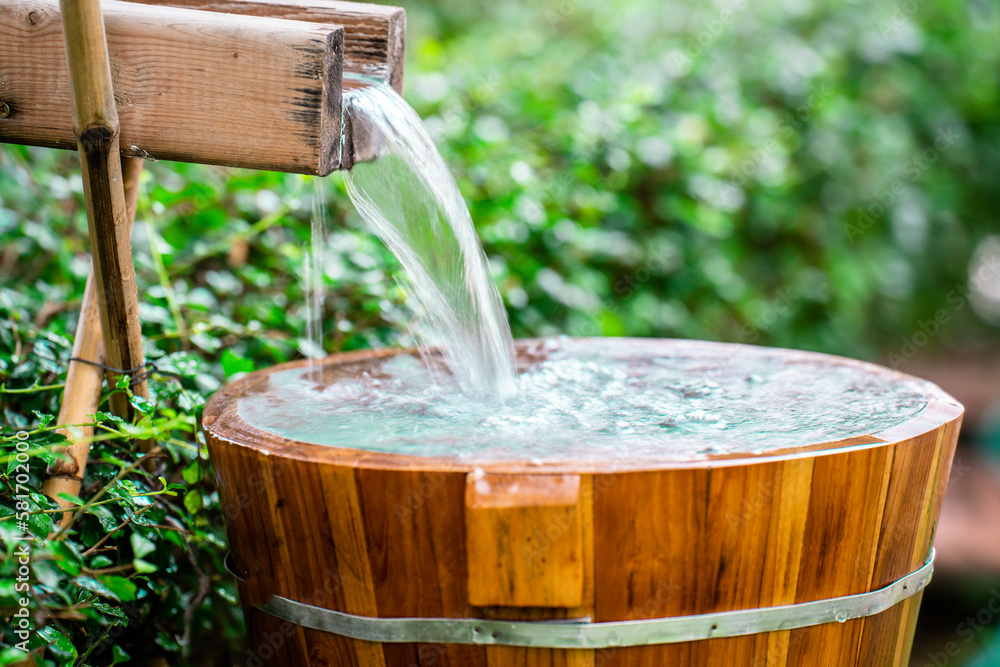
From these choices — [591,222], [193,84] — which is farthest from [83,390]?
[591,222]

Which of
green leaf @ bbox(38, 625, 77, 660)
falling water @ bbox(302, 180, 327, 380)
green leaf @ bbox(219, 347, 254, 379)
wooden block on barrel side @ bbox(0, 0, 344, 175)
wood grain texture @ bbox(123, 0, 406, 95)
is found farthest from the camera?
falling water @ bbox(302, 180, 327, 380)

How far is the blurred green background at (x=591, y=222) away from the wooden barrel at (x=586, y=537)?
29 centimetres

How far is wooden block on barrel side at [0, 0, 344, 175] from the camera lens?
1155 mm

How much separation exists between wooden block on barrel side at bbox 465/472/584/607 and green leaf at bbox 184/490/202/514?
25.0 inches

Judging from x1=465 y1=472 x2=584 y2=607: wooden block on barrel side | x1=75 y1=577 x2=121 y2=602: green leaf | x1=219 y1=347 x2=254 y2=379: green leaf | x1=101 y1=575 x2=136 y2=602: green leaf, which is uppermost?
x1=465 y1=472 x2=584 y2=607: wooden block on barrel side

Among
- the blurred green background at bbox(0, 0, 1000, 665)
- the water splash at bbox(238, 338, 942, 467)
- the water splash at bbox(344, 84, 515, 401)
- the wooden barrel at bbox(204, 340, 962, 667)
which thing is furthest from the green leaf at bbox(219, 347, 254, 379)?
the wooden barrel at bbox(204, 340, 962, 667)

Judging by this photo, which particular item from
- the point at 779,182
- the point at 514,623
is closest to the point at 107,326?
the point at 514,623

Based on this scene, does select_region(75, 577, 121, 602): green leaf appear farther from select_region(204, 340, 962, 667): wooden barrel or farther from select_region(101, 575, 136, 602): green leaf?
select_region(204, 340, 962, 667): wooden barrel

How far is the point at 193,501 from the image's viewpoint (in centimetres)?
138

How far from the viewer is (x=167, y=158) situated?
1.21 metres

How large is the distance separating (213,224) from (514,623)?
1543mm

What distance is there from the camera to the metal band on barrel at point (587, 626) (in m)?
1.00

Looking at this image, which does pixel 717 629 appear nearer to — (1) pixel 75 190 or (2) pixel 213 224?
(2) pixel 213 224

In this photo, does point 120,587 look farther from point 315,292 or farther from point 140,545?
point 315,292
